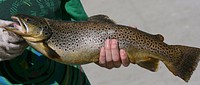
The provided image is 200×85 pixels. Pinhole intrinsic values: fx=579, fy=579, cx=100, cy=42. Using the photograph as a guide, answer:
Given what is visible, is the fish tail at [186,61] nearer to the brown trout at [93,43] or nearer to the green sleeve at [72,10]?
the brown trout at [93,43]

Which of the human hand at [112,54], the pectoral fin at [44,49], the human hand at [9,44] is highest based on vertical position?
the human hand at [9,44]

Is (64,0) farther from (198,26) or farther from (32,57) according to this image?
(198,26)

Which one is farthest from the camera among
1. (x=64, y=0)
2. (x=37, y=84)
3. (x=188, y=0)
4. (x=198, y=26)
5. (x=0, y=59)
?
(x=188, y=0)

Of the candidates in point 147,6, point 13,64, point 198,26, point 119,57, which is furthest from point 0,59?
point 147,6

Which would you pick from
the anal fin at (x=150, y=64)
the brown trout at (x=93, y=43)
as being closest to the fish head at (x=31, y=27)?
the brown trout at (x=93, y=43)

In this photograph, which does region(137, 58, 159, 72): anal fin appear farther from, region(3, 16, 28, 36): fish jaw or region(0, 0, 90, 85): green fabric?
region(3, 16, 28, 36): fish jaw

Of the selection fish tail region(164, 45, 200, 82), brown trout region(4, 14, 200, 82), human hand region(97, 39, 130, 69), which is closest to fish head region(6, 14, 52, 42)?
brown trout region(4, 14, 200, 82)
